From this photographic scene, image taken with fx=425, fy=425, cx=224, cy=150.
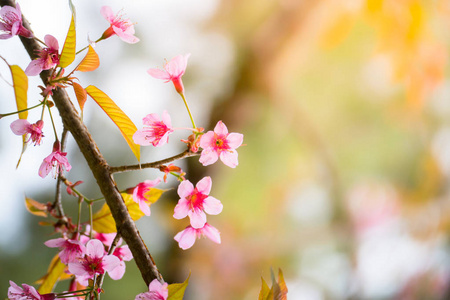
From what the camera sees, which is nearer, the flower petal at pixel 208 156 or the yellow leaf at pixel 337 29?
the flower petal at pixel 208 156

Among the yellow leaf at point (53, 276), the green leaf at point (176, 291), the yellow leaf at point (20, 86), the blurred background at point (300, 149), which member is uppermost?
the blurred background at point (300, 149)

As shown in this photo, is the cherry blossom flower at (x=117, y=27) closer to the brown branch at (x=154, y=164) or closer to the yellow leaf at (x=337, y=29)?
the brown branch at (x=154, y=164)

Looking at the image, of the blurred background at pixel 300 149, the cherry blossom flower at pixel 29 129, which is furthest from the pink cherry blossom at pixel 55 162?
the blurred background at pixel 300 149

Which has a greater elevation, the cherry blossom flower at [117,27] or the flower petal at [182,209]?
the cherry blossom flower at [117,27]

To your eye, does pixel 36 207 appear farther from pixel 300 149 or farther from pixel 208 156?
pixel 300 149

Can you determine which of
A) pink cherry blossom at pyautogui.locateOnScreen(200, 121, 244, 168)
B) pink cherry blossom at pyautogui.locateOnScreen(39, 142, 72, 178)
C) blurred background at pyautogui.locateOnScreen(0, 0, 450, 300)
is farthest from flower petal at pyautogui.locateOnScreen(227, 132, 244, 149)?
blurred background at pyautogui.locateOnScreen(0, 0, 450, 300)

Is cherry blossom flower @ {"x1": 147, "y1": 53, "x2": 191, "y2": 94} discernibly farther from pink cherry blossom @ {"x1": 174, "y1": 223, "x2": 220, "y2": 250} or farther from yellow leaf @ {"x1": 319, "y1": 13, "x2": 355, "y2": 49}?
yellow leaf @ {"x1": 319, "y1": 13, "x2": 355, "y2": 49}
